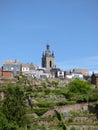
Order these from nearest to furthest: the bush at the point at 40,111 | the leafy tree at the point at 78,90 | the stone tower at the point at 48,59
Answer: the bush at the point at 40,111, the leafy tree at the point at 78,90, the stone tower at the point at 48,59

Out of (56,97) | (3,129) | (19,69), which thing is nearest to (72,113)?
(56,97)

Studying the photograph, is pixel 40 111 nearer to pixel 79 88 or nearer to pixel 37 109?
pixel 37 109

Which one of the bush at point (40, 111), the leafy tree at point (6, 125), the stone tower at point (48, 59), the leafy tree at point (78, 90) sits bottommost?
the leafy tree at point (6, 125)

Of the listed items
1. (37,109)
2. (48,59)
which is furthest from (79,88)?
(48,59)

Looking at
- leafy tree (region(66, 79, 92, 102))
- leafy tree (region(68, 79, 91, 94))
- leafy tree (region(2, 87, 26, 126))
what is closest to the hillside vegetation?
leafy tree (region(2, 87, 26, 126))

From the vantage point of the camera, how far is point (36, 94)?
216 ft

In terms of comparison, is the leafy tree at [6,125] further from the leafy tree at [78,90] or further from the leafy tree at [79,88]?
the leafy tree at [79,88]

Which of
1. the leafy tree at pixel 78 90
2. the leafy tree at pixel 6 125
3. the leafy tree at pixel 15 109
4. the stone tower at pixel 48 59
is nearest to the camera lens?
the leafy tree at pixel 6 125

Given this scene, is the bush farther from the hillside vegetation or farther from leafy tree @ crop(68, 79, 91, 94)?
leafy tree @ crop(68, 79, 91, 94)

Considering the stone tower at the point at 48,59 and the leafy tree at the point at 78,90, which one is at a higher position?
the stone tower at the point at 48,59

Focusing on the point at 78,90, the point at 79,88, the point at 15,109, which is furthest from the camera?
the point at 79,88

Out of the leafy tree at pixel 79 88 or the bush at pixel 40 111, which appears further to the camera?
the leafy tree at pixel 79 88

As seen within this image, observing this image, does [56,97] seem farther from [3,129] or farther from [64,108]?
[3,129]

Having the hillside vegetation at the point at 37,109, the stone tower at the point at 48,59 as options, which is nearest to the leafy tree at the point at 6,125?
the hillside vegetation at the point at 37,109
